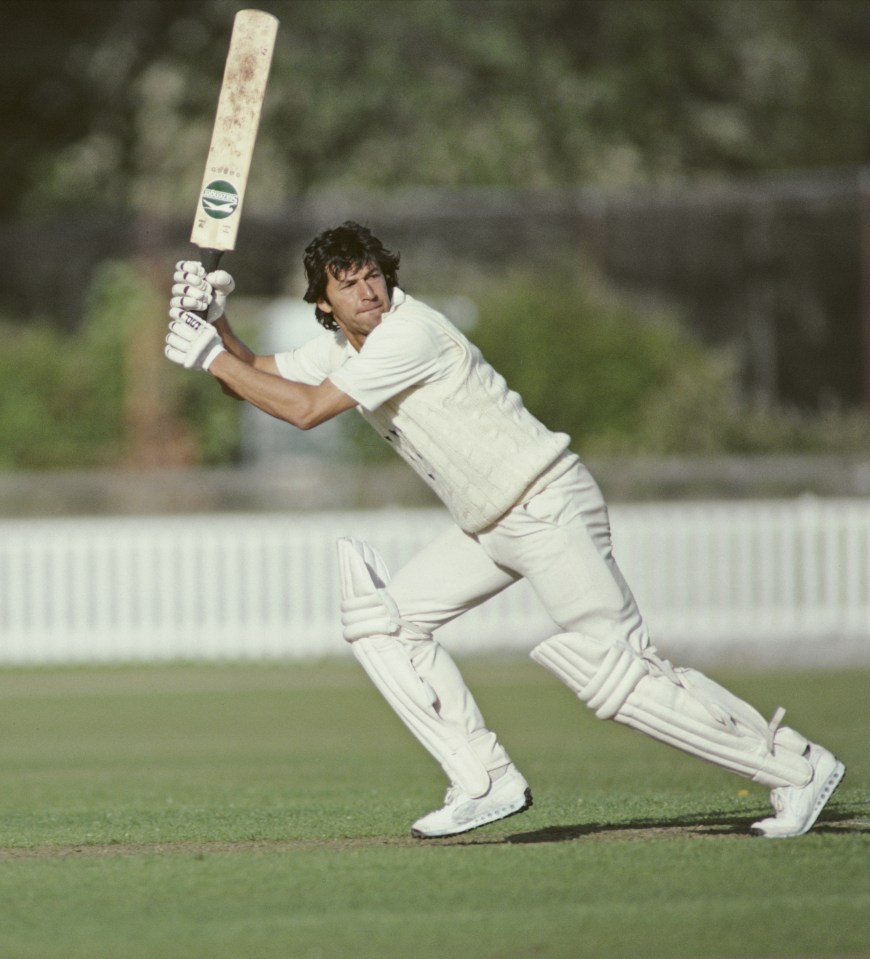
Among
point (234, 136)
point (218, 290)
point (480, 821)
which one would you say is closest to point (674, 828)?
point (480, 821)

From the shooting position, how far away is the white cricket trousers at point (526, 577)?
17.8 ft

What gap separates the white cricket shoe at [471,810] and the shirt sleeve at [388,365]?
1185 mm

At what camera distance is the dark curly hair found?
556 cm

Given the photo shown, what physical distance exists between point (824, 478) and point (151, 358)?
9377mm

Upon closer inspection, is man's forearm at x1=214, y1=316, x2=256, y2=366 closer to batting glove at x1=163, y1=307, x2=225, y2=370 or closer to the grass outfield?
batting glove at x1=163, y1=307, x2=225, y2=370

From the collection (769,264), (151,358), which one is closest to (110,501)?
(151,358)

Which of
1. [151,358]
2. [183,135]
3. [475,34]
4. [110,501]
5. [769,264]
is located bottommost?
[110,501]

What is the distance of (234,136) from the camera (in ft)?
19.6

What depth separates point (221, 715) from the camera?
1105 centimetres

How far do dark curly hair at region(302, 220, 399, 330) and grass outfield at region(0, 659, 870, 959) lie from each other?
1.67 meters

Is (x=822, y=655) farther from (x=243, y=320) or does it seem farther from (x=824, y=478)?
(x=243, y=320)

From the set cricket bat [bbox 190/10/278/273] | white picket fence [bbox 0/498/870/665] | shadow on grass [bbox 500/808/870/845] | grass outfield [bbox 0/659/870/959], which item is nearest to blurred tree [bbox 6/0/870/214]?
white picket fence [bbox 0/498/870/665]

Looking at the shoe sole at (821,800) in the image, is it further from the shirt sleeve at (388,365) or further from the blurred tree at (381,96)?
the blurred tree at (381,96)

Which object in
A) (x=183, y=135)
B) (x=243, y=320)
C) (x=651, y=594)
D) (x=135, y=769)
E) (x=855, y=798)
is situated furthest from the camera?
(x=183, y=135)
